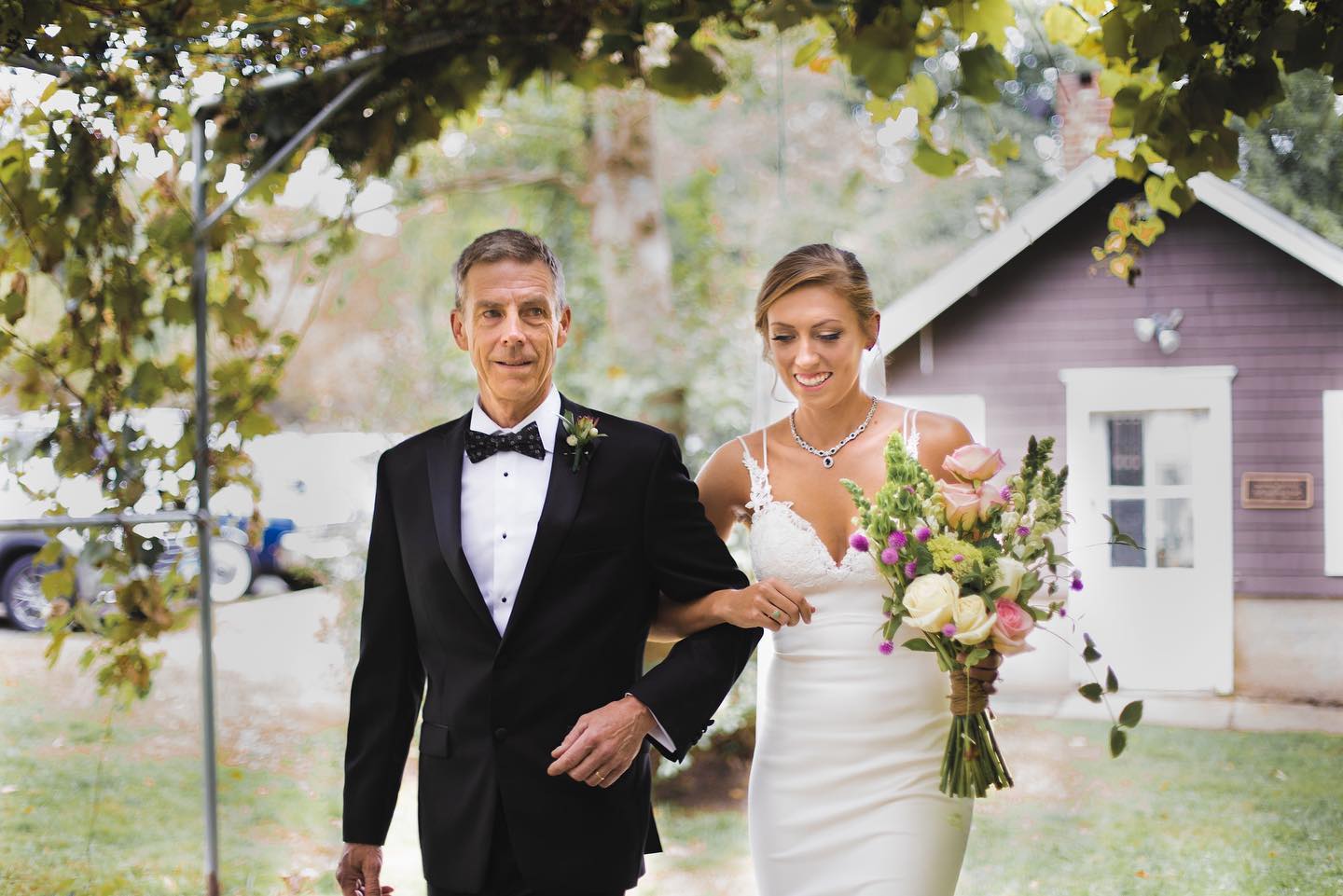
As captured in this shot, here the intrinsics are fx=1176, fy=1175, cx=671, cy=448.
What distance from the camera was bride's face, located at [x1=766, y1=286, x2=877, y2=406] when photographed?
114 inches

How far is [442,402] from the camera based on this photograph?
8.95 meters

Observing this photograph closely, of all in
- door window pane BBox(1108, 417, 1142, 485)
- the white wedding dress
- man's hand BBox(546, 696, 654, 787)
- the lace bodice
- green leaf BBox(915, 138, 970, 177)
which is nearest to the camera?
man's hand BBox(546, 696, 654, 787)

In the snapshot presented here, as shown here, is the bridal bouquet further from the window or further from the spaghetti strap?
the window

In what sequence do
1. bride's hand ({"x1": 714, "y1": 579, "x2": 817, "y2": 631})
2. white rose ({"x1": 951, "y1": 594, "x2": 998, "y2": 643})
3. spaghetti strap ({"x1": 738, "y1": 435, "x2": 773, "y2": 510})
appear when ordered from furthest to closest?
spaghetti strap ({"x1": 738, "y1": 435, "x2": 773, "y2": 510}) < white rose ({"x1": 951, "y1": 594, "x2": 998, "y2": 643}) < bride's hand ({"x1": 714, "y1": 579, "x2": 817, "y2": 631})

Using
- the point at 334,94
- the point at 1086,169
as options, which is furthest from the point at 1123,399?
the point at 334,94

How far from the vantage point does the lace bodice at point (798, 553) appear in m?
2.94

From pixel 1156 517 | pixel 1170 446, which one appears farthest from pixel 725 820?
pixel 1170 446

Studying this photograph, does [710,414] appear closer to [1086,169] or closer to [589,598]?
[1086,169]

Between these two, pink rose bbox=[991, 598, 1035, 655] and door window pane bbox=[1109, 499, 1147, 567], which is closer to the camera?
pink rose bbox=[991, 598, 1035, 655]

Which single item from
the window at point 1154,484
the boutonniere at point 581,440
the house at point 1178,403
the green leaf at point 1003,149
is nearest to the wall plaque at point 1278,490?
the house at point 1178,403

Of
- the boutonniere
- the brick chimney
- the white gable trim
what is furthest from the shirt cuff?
the brick chimney

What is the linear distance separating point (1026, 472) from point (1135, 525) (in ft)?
9.19

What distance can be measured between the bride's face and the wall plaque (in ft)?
8.67

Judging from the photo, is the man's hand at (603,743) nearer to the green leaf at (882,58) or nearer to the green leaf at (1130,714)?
the green leaf at (1130,714)
